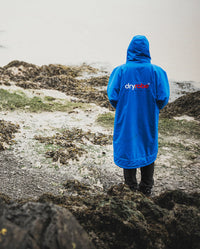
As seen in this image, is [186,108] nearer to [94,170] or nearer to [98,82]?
[94,170]

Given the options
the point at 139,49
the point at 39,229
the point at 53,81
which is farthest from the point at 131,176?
the point at 53,81

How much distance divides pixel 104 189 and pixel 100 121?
5277 mm

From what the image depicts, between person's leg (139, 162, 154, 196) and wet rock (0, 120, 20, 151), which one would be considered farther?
wet rock (0, 120, 20, 151)

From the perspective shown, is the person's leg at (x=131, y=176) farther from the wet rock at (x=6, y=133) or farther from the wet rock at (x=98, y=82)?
the wet rock at (x=98, y=82)

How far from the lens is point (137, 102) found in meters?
2.83

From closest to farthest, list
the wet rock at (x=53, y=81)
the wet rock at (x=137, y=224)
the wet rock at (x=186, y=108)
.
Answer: the wet rock at (x=137, y=224) < the wet rock at (x=186, y=108) < the wet rock at (x=53, y=81)

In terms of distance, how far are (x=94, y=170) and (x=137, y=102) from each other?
7.80 feet

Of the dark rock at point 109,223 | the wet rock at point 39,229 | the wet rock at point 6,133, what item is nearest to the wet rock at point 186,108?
the wet rock at point 6,133

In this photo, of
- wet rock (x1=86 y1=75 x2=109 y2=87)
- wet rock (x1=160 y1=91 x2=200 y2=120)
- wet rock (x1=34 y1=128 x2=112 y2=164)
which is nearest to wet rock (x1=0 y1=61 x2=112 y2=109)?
wet rock (x1=86 y1=75 x2=109 y2=87)

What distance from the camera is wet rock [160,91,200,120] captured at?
34.2 ft

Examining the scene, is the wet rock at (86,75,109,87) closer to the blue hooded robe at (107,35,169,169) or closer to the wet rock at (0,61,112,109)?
the wet rock at (0,61,112,109)

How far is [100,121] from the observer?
29.6ft

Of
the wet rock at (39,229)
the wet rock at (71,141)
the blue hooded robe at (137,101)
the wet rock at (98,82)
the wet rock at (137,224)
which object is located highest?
the wet rock at (98,82)

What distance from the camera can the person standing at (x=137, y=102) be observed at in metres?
2.79
